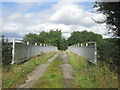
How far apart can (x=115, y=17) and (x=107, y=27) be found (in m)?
0.96

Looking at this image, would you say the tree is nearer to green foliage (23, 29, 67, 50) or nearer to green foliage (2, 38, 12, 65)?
green foliage (2, 38, 12, 65)

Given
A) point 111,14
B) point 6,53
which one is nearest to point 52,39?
point 6,53

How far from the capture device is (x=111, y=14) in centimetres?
990

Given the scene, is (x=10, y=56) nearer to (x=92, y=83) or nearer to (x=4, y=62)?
(x=4, y=62)

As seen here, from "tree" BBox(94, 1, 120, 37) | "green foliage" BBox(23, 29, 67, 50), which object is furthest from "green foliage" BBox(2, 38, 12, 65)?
"green foliage" BBox(23, 29, 67, 50)

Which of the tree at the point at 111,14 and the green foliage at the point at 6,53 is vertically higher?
the tree at the point at 111,14

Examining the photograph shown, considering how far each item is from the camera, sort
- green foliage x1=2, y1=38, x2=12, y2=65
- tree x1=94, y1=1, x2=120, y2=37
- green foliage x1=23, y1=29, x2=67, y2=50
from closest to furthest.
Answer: tree x1=94, y1=1, x2=120, y2=37 → green foliage x1=2, y1=38, x2=12, y2=65 → green foliage x1=23, y1=29, x2=67, y2=50

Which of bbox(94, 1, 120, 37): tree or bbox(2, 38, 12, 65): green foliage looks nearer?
bbox(94, 1, 120, 37): tree

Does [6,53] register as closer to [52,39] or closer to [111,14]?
[111,14]

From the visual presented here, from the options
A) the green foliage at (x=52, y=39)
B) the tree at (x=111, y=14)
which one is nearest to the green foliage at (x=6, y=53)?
the tree at (x=111, y=14)

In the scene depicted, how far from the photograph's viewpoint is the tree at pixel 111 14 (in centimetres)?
930

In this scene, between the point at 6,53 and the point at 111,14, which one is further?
the point at 6,53

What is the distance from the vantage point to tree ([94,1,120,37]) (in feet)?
30.5

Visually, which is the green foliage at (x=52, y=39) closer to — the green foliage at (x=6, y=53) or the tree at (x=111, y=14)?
the green foliage at (x=6, y=53)
